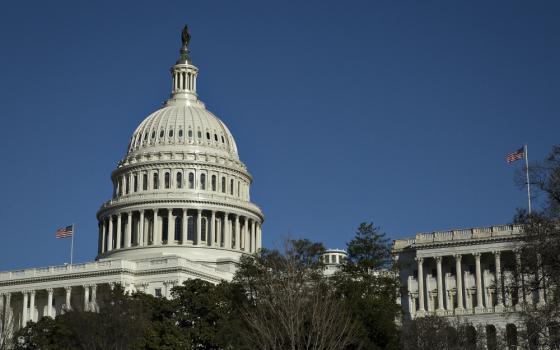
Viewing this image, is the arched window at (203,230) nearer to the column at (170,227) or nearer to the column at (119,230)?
the column at (170,227)

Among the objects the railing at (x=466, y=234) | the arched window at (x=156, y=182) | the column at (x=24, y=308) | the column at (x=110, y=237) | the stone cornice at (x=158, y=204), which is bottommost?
the column at (x=24, y=308)

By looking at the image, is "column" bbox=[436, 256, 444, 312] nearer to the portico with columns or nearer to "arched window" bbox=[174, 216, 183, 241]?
the portico with columns

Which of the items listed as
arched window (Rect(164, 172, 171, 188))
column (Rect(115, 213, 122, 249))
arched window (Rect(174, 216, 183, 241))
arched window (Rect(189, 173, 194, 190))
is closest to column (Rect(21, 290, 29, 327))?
column (Rect(115, 213, 122, 249))

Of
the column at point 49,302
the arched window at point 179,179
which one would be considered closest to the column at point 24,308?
the column at point 49,302

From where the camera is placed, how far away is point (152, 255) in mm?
171625

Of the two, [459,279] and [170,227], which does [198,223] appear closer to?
[170,227]

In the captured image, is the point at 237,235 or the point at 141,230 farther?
the point at 237,235

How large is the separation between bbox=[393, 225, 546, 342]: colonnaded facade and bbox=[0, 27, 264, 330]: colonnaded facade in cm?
3305

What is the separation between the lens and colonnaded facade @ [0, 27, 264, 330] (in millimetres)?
159250

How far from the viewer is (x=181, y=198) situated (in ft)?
583

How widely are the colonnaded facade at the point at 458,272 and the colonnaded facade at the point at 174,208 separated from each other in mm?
33052

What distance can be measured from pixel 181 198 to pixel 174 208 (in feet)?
6.84

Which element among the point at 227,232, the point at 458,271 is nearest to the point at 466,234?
the point at 458,271

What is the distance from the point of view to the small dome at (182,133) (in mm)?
186375
